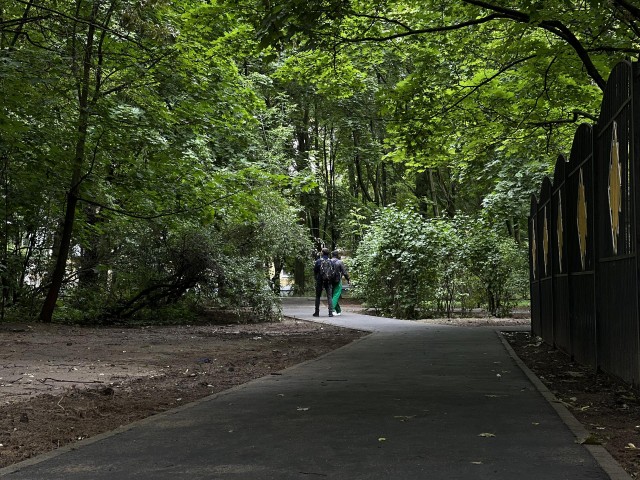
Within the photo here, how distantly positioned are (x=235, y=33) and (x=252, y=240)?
29.9ft

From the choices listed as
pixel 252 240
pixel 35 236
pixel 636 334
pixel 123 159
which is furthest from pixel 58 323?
pixel 636 334

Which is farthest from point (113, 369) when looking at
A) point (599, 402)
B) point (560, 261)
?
point (560, 261)

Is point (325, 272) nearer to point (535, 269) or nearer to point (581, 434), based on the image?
point (535, 269)

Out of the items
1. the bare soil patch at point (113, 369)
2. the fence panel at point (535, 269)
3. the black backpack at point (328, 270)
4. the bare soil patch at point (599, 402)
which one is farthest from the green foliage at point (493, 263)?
the bare soil patch at point (599, 402)

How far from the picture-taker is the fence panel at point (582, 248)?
29.9 ft

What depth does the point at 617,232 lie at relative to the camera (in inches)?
301

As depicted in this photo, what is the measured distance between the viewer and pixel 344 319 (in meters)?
21.2

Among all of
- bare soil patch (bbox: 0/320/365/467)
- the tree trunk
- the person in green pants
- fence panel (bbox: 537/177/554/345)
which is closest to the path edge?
bare soil patch (bbox: 0/320/365/467)

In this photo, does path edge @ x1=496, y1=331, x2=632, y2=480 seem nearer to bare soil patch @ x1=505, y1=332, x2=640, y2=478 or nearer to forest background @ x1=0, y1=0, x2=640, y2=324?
bare soil patch @ x1=505, y1=332, x2=640, y2=478

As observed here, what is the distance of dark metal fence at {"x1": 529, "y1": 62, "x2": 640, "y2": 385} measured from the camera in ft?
23.1

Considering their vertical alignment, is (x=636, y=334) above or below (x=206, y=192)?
below

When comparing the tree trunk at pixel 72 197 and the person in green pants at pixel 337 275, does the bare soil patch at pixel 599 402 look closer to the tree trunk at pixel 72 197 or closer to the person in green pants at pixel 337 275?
the tree trunk at pixel 72 197

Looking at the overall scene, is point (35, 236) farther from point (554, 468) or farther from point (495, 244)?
point (554, 468)

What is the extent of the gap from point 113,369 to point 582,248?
6.59 metres
